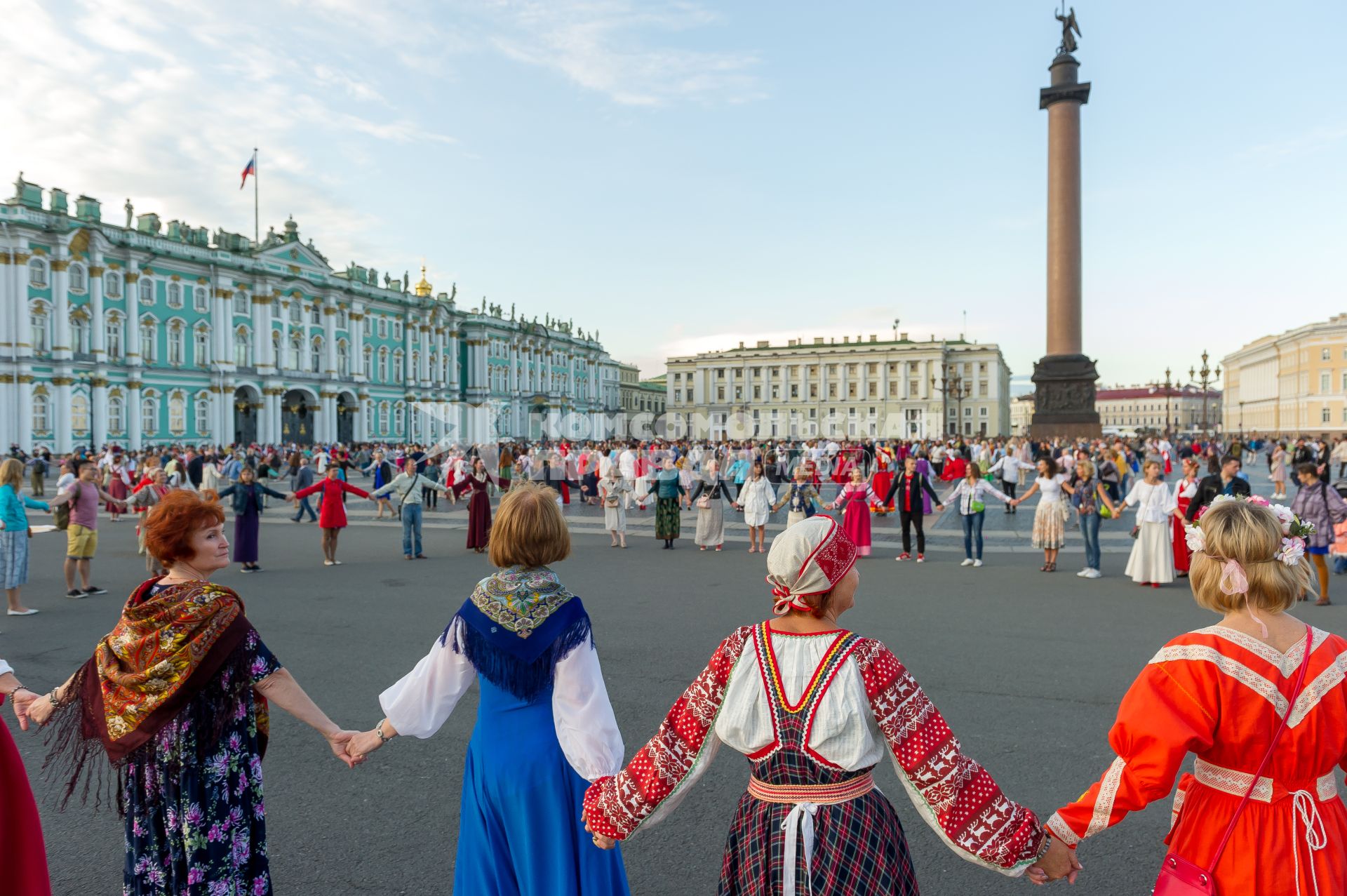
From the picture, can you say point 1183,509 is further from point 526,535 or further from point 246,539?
point 246,539

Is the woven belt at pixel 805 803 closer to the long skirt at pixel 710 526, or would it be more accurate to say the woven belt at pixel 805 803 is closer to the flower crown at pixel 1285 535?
the flower crown at pixel 1285 535

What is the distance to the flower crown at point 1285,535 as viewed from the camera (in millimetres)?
2119

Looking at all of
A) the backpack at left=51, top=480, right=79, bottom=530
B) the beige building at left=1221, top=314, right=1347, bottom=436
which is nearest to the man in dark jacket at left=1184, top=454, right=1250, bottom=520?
the backpack at left=51, top=480, right=79, bottom=530

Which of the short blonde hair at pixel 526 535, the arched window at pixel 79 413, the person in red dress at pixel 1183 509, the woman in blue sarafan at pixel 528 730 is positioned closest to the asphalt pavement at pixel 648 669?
the person in red dress at pixel 1183 509

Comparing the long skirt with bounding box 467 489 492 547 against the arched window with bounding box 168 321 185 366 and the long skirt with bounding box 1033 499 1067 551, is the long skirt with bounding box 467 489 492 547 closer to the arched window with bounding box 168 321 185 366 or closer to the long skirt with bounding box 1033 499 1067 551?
the long skirt with bounding box 1033 499 1067 551

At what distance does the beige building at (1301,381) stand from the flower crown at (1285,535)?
9197 cm

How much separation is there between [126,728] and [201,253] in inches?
2091

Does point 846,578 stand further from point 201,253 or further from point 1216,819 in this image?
point 201,253

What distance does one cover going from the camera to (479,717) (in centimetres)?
267

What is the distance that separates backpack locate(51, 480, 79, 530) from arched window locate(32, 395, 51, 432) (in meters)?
32.7

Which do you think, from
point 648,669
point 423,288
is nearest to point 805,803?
point 648,669

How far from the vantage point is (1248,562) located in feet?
6.90

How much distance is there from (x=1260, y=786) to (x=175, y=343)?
54.1 m

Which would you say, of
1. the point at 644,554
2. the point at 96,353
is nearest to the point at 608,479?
the point at 644,554
